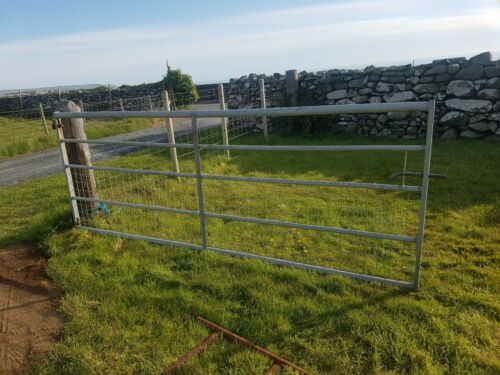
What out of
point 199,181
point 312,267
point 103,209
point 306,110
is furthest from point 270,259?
point 103,209

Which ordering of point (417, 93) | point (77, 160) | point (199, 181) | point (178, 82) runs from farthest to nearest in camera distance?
1. point (178, 82)
2. point (417, 93)
3. point (77, 160)
4. point (199, 181)

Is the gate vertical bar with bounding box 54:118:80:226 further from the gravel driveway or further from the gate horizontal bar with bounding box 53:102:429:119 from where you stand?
the gravel driveway

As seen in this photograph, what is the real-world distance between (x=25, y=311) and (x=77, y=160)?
211cm

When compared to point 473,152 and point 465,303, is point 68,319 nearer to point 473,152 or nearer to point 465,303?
point 465,303

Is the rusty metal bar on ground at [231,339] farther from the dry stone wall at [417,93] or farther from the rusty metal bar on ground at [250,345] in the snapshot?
the dry stone wall at [417,93]

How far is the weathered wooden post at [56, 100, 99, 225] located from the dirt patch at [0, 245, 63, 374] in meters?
0.84

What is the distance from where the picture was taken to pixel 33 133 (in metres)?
14.3

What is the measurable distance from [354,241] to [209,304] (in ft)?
5.94

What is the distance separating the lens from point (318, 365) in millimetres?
2459

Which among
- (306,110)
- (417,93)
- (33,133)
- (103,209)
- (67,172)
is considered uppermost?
(306,110)

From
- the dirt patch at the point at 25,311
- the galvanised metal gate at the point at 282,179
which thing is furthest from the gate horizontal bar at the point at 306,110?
the dirt patch at the point at 25,311

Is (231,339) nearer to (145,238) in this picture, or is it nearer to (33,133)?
(145,238)

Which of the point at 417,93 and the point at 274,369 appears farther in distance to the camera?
the point at 417,93

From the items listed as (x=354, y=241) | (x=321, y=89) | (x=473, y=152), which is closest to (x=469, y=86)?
(x=473, y=152)
